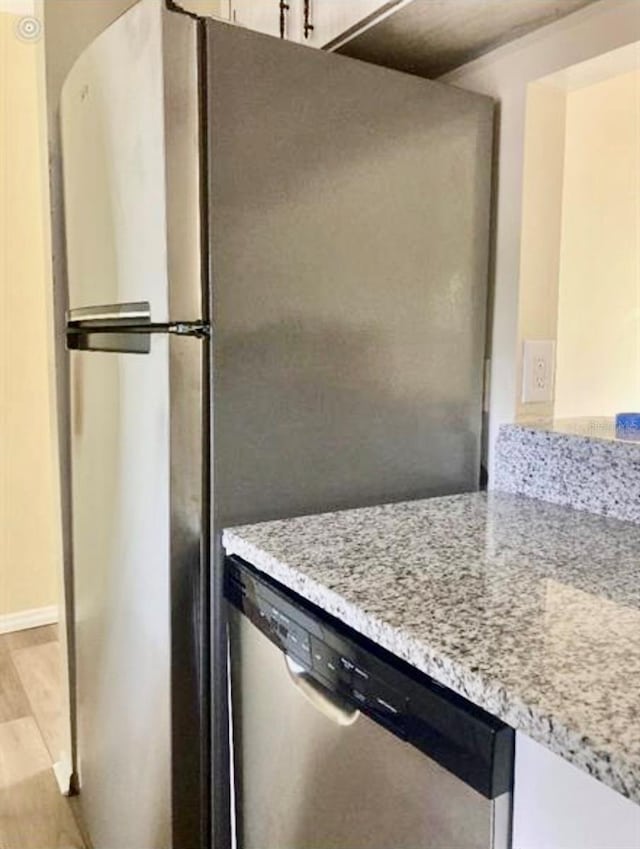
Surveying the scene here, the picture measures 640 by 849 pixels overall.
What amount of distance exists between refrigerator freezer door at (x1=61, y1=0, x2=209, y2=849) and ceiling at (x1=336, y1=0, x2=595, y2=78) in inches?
15.8

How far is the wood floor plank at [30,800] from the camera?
174 cm

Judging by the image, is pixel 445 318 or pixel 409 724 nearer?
pixel 409 724

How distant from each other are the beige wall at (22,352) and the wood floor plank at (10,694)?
1.23ft

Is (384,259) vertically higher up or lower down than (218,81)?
lower down

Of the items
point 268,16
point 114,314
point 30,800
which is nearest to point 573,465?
point 114,314

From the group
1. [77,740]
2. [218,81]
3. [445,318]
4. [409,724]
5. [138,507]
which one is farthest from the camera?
[77,740]

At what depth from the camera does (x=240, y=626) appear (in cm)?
114

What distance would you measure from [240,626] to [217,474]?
0.82 feet

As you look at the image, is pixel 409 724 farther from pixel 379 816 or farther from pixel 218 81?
pixel 218 81

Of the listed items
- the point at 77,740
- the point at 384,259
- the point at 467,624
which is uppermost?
the point at 384,259

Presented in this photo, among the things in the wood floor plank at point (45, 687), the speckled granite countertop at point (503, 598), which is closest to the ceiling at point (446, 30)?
the speckled granite countertop at point (503, 598)

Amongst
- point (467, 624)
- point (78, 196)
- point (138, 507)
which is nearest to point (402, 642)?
point (467, 624)

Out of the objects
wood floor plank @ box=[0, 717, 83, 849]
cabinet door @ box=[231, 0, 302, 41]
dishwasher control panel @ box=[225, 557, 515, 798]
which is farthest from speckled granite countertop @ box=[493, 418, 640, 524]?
wood floor plank @ box=[0, 717, 83, 849]

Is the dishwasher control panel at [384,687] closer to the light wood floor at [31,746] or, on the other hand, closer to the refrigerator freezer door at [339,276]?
the refrigerator freezer door at [339,276]
